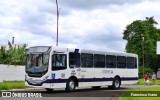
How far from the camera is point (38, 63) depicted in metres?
25.5

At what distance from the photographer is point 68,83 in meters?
26.8

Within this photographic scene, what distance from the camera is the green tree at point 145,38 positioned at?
88.4m

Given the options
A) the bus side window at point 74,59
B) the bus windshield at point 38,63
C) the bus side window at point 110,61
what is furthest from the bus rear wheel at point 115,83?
the bus windshield at point 38,63

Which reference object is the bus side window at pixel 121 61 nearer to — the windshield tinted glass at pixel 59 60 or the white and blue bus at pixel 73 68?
the white and blue bus at pixel 73 68

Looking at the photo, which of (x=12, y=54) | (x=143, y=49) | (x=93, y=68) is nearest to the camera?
(x=93, y=68)

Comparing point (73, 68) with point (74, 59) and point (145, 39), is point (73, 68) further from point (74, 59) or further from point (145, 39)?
point (145, 39)

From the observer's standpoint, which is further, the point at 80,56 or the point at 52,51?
the point at 80,56

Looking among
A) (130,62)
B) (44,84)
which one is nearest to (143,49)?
(130,62)

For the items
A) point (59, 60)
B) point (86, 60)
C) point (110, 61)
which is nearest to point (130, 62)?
point (110, 61)

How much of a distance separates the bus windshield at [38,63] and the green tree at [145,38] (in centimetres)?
6319

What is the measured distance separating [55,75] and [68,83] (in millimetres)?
1594

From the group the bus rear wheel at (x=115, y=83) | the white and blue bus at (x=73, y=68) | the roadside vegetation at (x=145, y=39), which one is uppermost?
the roadside vegetation at (x=145, y=39)

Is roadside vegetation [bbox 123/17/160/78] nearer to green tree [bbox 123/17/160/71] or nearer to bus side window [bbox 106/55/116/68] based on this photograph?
green tree [bbox 123/17/160/71]

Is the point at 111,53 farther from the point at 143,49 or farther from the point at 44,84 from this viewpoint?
the point at 143,49
